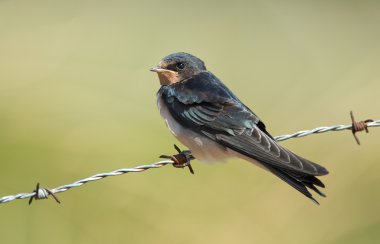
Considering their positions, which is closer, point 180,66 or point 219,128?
point 219,128

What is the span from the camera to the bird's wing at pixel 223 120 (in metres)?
3.30

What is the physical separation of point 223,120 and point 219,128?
0.13ft

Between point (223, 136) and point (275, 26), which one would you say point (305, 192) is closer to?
point (223, 136)

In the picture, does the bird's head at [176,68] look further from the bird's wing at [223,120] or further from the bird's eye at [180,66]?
the bird's wing at [223,120]

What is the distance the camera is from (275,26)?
1093cm

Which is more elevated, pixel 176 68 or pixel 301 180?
pixel 176 68

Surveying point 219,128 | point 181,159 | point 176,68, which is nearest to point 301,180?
point 219,128

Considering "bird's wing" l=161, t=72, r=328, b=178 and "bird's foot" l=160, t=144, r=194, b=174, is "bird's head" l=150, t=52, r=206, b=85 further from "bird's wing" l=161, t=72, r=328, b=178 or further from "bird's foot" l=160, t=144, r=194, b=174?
"bird's foot" l=160, t=144, r=194, b=174

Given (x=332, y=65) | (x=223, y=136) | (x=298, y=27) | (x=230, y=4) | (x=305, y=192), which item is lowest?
(x=305, y=192)

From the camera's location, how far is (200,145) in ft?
11.7

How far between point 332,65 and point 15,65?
141 inches

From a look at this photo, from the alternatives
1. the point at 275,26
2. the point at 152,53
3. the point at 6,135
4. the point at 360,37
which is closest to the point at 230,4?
the point at 275,26

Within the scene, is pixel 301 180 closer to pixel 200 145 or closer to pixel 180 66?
pixel 200 145

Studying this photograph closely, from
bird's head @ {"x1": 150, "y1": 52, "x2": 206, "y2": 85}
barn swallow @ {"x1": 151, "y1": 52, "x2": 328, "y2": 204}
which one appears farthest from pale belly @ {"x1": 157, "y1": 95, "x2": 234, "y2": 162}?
bird's head @ {"x1": 150, "y1": 52, "x2": 206, "y2": 85}
